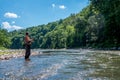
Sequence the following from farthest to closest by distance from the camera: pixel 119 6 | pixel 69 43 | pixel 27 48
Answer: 1. pixel 69 43
2. pixel 119 6
3. pixel 27 48

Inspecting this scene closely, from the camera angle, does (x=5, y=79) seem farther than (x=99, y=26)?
No

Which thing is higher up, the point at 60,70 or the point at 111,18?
the point at 111,18

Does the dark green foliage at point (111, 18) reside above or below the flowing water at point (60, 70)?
above

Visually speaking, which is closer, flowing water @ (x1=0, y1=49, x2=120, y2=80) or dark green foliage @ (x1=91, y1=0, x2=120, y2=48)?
flowing water @ (x1=0, y1=49, x2=120, y2=80)

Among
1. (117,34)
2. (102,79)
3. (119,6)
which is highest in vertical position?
(119,6)

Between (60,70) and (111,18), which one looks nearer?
(60,70)

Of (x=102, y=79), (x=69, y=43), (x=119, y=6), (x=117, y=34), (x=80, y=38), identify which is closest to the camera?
(x=102, y=79)

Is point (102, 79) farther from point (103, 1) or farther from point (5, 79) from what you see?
point (103, 1)

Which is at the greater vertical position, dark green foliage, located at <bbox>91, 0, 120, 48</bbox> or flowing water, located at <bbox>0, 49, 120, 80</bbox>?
dark green foliage, located at <bbox>91, 0, 120, 48</bbox>

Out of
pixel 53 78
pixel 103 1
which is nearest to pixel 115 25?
pixel 103 1

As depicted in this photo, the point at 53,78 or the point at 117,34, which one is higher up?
the point at 117,34

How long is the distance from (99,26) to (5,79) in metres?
96.4

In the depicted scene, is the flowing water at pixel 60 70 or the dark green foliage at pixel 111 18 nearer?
the flowing water at pixel 60 70

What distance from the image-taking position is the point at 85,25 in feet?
481
